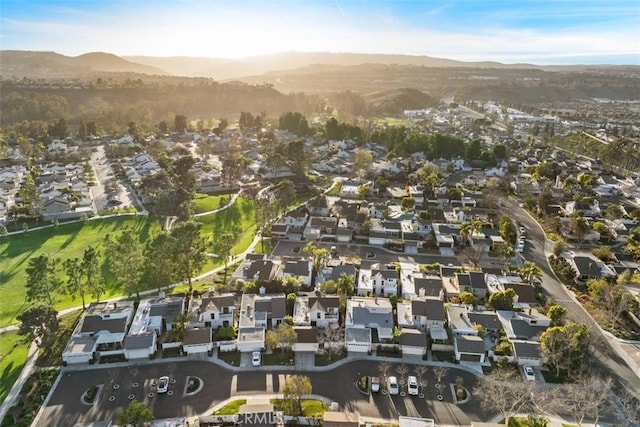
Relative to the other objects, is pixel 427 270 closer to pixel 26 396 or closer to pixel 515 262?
pixel 515 262

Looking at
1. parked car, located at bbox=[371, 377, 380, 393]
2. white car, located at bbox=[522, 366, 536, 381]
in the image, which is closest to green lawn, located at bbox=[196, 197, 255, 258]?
parked car, located at bbox=[371, 377, 380, 393]

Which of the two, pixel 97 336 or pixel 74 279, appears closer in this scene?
pixel 97 336

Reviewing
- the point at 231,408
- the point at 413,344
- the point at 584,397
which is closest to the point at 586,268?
the point at 584,397

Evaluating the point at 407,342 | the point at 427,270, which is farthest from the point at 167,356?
the point at 427,270

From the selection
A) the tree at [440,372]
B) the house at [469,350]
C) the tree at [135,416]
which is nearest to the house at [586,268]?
the house at [469,350]

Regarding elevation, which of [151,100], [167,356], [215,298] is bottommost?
[167,356]

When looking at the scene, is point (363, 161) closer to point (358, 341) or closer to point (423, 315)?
point (423, 315)
